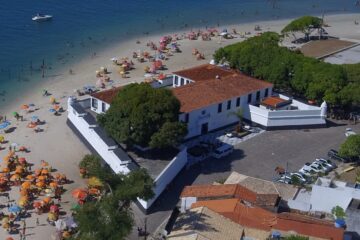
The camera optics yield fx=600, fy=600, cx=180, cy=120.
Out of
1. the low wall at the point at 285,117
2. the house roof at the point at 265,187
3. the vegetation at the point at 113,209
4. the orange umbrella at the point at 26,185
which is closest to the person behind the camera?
the vegetation at the point at 113,209

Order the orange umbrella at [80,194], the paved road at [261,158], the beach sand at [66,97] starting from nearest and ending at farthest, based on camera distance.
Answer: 1. the orange umbrella at [80,194]
2. the paved road at [261,158]
3. the beach sand at [66,97]

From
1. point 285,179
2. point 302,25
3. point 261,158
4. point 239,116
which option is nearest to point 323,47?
point 302,25

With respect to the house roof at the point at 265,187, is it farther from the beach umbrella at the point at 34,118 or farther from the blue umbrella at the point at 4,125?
the blue umbrella at the point at 4,125

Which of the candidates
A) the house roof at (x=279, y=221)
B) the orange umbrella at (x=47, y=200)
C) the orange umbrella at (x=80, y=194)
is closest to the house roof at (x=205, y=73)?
the orange umbrella at (x=80, y=194)

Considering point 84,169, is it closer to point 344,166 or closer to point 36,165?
point 36,165

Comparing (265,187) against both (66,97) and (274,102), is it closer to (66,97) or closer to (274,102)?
(274,102)

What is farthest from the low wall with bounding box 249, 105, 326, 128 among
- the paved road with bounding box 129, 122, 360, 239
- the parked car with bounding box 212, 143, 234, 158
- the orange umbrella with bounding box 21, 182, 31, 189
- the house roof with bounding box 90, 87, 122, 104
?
the orange umbrella with bounding box 21, 182, 31, 189
